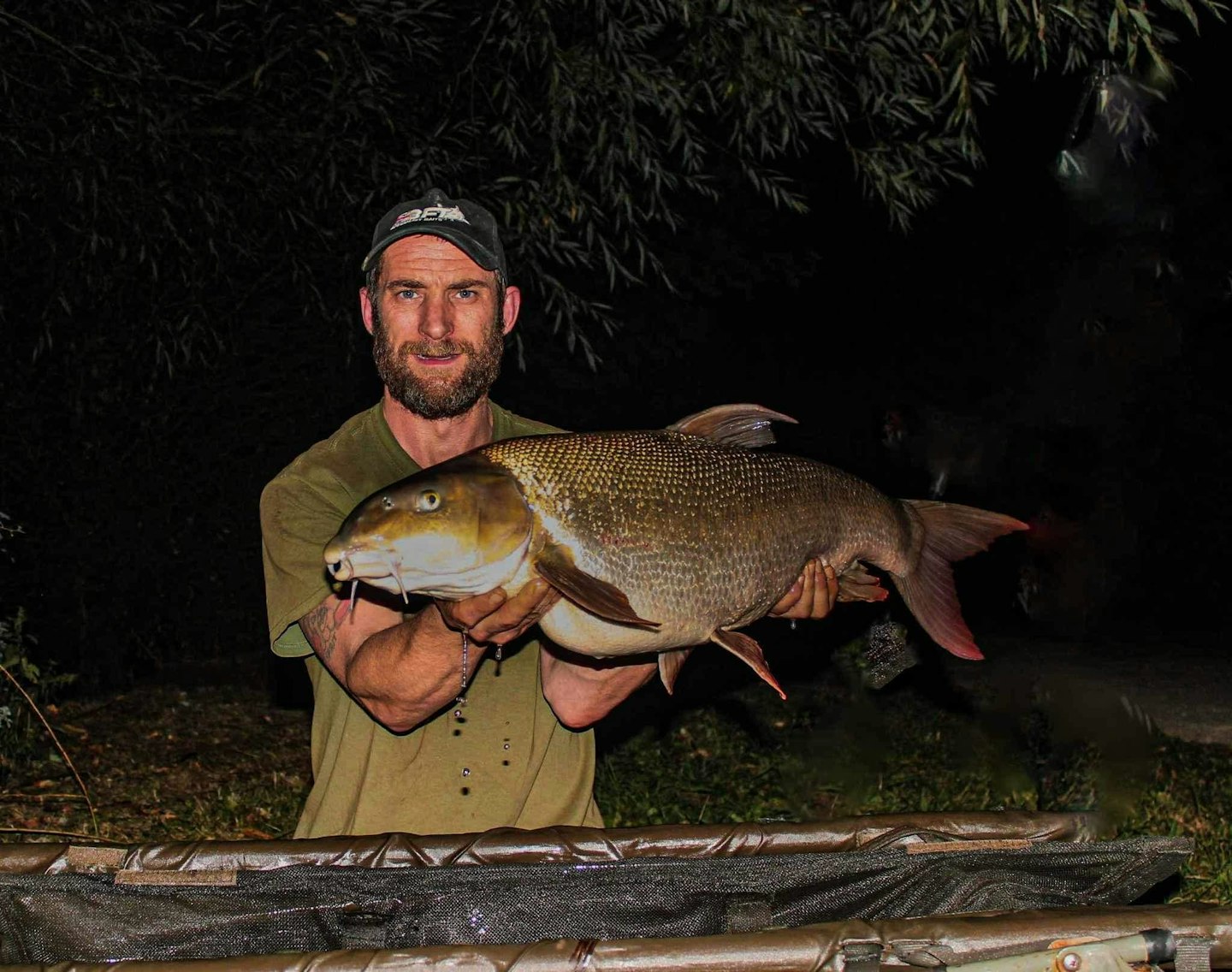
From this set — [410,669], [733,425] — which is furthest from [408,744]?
[733,425]

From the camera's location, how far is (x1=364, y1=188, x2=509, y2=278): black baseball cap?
8.11 feet

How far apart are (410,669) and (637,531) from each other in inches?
17.1

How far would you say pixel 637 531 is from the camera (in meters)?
2.00

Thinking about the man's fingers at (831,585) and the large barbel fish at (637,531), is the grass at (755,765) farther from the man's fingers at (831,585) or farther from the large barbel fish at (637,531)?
the large barbel fish at (637,531)

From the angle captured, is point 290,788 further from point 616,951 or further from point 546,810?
point 616,951

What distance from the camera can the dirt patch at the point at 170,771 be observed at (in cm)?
456

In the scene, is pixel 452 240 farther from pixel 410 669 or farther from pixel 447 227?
pixel 410 669

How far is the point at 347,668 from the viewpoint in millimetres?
2209

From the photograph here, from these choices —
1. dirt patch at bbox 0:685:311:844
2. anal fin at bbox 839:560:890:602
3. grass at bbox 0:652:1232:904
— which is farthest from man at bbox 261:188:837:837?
grass at bbox 0:652:1232:904

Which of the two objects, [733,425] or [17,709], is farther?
[17,709]

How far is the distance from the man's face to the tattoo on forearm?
0.44m

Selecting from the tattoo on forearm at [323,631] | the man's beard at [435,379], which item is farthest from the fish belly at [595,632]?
the man's beard at [435,379]

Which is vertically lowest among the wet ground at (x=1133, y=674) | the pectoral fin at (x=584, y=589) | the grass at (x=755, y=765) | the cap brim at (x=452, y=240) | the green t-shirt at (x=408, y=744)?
the wet ground at (x=1133, y=674)

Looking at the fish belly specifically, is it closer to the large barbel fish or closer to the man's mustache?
the large barbel fish
